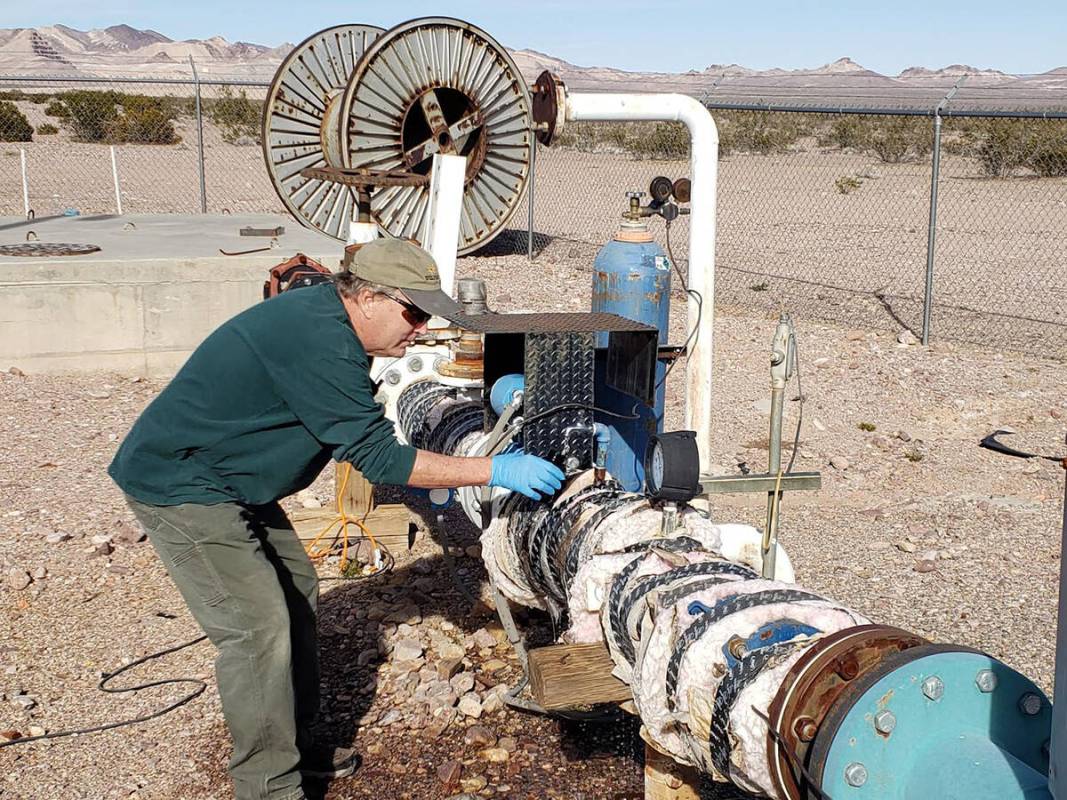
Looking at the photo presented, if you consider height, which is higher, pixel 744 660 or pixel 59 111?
Answer: pixel 59 111

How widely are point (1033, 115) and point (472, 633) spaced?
19.2 ft

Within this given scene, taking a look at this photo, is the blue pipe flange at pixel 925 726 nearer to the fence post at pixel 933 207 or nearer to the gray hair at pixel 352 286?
the gray hair at pixel 352 286

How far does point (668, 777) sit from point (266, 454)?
1.41 meters

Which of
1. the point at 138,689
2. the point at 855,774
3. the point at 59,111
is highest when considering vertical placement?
the point at 59,111

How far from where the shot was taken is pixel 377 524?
5621 millimetres

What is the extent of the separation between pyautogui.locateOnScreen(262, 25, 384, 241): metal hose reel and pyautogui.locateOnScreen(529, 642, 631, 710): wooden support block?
541 cm

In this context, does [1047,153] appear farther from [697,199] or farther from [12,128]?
[12,128]

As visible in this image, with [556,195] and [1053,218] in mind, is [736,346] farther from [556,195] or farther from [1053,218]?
[556,195]

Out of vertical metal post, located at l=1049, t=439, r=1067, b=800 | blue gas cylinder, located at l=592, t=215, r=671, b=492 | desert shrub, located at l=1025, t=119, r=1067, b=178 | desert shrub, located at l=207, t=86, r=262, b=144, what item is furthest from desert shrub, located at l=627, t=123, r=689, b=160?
vertical metal post, located at l=1049, t=439, r=1067, b=800

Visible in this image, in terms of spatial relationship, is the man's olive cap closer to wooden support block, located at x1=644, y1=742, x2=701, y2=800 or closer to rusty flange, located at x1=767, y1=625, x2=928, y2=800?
wooden support block, located at x1=644, y1=742, x2=701, y2=800

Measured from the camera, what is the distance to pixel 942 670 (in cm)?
208

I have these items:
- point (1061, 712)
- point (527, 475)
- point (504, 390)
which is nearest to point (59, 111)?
point (504, 390)

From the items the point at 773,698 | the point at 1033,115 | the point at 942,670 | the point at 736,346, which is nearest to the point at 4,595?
the point at 773,698

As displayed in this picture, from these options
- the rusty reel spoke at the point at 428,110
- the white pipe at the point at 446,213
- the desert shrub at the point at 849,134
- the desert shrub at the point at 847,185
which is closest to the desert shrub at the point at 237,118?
the desert shrub at the point at 847,185
